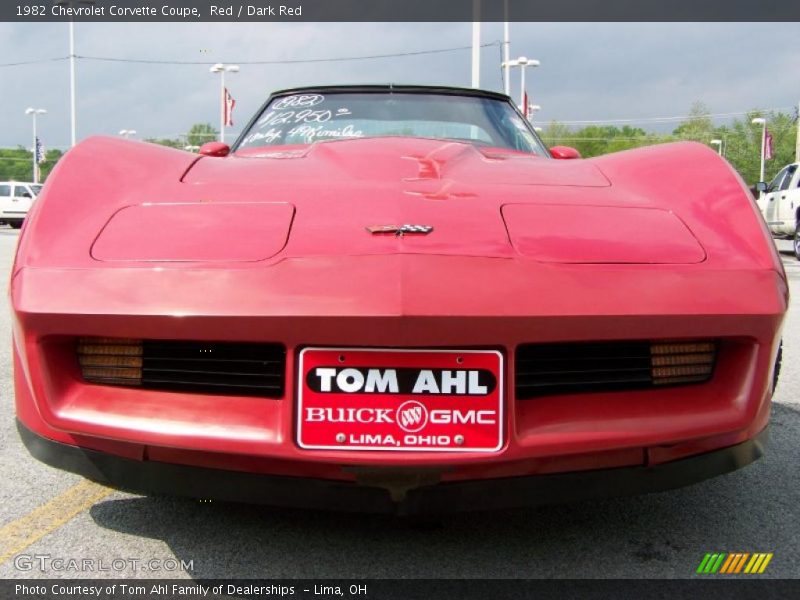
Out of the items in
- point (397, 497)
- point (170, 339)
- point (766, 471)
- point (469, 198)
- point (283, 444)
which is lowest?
point (766, 471)

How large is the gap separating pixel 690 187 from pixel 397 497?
1135 mm

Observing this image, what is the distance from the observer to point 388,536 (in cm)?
201

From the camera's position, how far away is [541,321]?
155 centimetres

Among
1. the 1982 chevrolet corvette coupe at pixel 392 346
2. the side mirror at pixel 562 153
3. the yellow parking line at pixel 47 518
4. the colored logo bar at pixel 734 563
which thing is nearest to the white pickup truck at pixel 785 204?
the side mirror at pixel 562 153

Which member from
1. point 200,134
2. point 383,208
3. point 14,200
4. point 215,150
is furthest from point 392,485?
point 200,134

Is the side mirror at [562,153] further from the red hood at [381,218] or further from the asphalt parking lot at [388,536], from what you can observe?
the asphalt parking lot at [388,536]

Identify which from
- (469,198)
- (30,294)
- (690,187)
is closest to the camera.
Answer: (30,294)

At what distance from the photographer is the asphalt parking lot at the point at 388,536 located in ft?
6.01

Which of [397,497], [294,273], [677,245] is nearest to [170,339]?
[294,273]

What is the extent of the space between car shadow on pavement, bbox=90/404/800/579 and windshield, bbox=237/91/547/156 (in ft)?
4.90

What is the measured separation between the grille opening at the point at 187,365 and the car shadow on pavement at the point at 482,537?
464 mm

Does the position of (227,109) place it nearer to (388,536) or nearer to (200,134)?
(388,536)

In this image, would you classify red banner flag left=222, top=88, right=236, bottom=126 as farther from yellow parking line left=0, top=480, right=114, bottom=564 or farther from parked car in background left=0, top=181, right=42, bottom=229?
yellow parking line left=0, top=480, right=114, bottom=564

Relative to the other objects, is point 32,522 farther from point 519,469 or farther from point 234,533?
point 519,469
